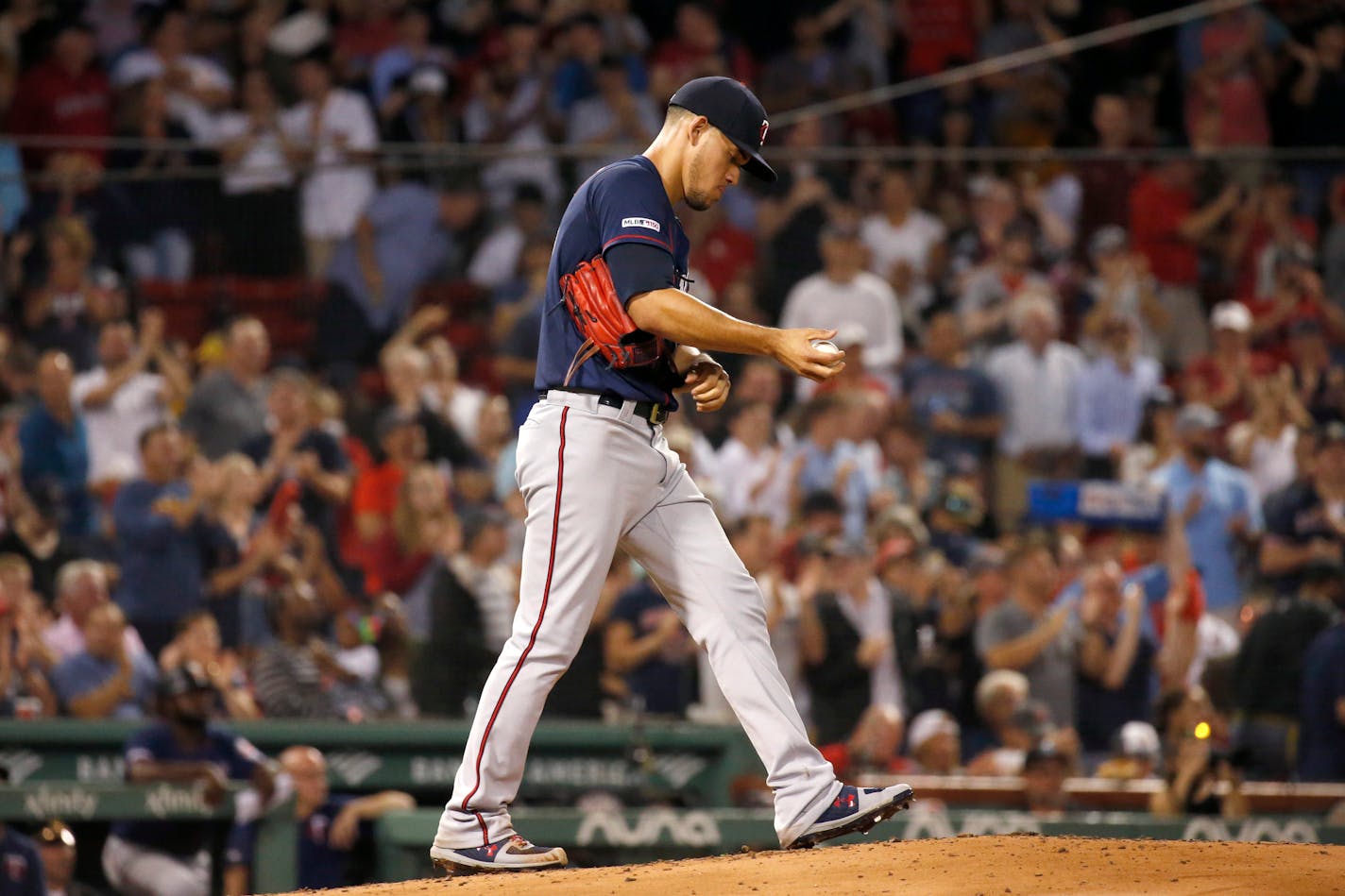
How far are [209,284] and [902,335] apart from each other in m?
3.70

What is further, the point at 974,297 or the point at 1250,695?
the point at 974,297

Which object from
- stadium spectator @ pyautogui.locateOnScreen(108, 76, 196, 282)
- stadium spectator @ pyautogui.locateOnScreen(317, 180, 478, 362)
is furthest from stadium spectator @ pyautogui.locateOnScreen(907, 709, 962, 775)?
stadium spectator @ pyautogui.locateOnScreen(108, 76, 196, 282)

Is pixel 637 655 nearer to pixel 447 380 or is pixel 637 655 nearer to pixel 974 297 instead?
pixel 447 380

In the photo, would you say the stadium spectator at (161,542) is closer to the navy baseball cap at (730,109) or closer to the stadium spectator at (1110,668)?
the stadium spectator at (1110,668)

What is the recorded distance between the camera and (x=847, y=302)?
10203mm

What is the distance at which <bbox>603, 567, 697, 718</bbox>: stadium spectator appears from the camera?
8742 millimetres

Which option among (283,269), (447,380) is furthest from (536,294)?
(283,269)

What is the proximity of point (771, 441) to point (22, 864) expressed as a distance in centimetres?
437

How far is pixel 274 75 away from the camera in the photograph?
11938mm

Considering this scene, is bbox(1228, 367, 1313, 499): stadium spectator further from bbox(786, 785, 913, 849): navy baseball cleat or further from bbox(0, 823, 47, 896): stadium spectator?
bbox(0, 823, 47, 896): stadium spectator

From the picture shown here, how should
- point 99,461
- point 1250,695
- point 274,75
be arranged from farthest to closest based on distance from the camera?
1. point 274,75
2. point 99,461
3. point 1250,695

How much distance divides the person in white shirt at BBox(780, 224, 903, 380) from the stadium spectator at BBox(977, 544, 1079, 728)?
64.2 inches

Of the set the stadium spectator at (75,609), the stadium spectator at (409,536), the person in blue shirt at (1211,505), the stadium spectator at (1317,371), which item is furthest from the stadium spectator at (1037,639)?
the stadium spectator at (75,609)

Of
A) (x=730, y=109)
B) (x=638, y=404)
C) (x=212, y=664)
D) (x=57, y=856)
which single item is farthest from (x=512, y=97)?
(x=638, y=404)
